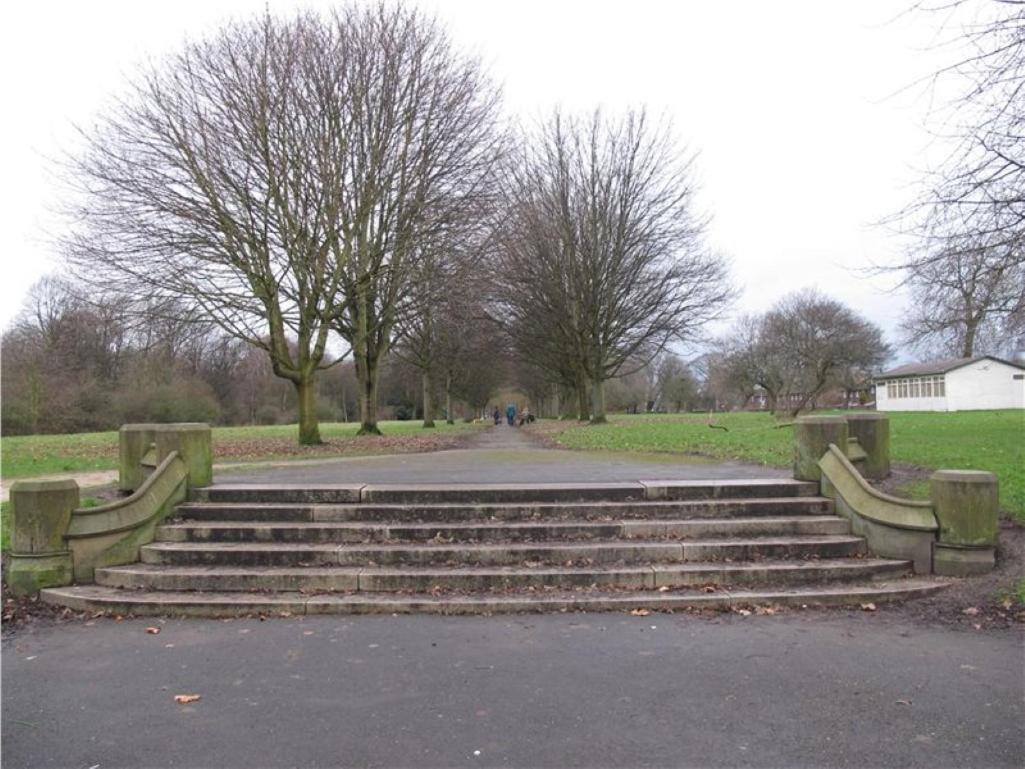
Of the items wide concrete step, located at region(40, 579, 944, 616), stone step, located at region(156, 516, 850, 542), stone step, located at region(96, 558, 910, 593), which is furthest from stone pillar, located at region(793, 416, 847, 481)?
Answer: wide concrete step, located at region(40, 579, 944, 616)

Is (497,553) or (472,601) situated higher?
(497,553)

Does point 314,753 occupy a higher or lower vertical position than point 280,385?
lower

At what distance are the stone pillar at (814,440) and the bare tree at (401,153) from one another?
13.6 m

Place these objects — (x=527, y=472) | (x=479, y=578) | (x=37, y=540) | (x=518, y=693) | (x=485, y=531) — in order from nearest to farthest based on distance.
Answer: (x=518, y=693) → (x=479, y=578) → (x=37, y=540) → (x=485, y=531) → (x=527, y=472)

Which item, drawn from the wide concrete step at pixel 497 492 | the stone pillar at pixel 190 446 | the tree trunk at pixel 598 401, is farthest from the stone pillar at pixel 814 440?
the tree trunk at pixel 598 401

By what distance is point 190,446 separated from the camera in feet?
25.7

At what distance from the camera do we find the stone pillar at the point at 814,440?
7.85 m

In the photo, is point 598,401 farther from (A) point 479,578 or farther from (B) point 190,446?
(A) point 479,578

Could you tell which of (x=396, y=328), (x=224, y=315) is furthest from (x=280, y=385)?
(x=224, y=315)

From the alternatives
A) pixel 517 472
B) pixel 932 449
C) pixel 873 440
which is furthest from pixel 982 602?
pixel 932 449

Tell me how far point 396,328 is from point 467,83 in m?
10.9

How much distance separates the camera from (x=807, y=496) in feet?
25.1

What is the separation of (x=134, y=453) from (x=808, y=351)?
5851cm

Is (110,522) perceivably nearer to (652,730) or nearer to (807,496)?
(652,730)
